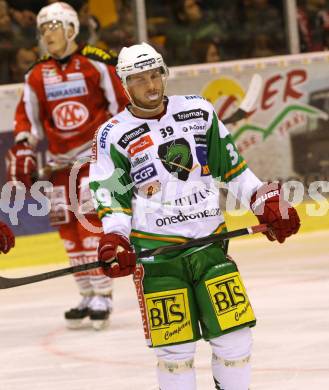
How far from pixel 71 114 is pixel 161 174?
2536 millimetres

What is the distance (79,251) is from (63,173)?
43 cm

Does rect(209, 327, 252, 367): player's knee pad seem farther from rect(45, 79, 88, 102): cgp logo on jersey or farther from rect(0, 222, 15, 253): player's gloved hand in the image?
rect(45, 79, 88, 102): cgp logo on jersey

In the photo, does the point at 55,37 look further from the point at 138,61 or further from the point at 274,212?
the point at 274,212

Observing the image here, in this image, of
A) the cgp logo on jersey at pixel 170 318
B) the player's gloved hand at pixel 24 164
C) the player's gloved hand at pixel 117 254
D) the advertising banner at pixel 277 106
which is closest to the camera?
the player's gloved hand at pixel 117 254

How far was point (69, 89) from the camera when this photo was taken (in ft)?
21.5

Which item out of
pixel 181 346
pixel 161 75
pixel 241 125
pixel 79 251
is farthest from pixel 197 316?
pixel 241 125

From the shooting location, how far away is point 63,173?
21.9 ft

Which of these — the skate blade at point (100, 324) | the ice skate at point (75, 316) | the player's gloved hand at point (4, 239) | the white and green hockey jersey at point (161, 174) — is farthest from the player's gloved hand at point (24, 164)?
the white and green hockey jersey at point (161, 174)

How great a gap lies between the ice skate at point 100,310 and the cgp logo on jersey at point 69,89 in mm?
1067

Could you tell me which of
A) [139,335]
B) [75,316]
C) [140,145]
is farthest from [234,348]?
[75,316]

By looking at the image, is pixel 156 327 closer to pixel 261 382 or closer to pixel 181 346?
pixel 181 346

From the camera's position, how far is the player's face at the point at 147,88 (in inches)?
161

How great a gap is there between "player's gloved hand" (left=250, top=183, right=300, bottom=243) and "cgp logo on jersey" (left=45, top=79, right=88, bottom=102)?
8.34 feet

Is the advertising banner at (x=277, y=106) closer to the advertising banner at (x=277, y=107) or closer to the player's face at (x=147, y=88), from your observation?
the advertising banner at (x=277, y=107)
